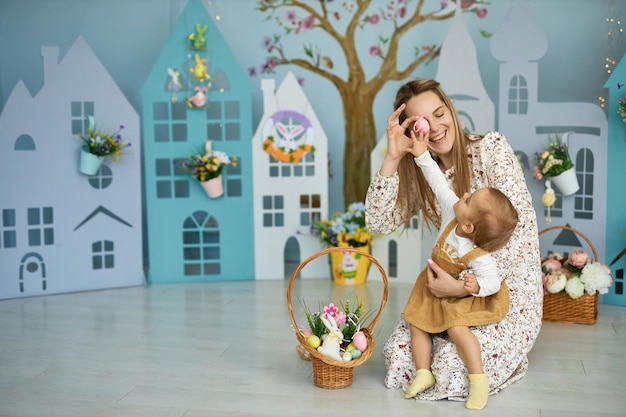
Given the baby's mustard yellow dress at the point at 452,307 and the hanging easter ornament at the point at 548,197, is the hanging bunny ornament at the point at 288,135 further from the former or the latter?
the baby's mustard yellow dress at the point at 452,307

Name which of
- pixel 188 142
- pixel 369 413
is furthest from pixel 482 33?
pixel 369 413

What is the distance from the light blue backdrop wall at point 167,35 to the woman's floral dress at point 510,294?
2.10m

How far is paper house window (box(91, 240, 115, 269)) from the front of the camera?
5.10 m

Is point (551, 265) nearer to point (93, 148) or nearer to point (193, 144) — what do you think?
point (193, 144)

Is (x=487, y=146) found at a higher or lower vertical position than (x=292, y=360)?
higher

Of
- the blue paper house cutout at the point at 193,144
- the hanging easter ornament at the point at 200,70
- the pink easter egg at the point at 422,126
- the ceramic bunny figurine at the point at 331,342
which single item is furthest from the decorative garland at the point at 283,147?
the ceramic bunny figurine at the point at 331,342

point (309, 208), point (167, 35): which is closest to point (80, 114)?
point (167, 35)

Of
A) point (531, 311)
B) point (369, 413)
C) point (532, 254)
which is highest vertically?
point (532, 254)

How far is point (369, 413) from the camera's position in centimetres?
299

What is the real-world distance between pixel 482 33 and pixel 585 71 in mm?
730

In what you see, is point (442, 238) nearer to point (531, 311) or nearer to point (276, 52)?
point (531, 311)

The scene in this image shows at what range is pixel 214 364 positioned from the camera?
360 centimetres

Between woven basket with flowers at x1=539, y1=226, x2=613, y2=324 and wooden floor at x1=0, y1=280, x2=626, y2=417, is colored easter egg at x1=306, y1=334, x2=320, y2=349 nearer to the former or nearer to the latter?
wooden floor at x1=0, y1=280, x2=626, y2=417

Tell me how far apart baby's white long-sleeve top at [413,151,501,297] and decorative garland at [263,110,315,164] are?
6.73ft
